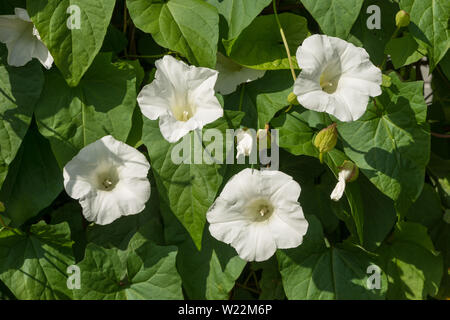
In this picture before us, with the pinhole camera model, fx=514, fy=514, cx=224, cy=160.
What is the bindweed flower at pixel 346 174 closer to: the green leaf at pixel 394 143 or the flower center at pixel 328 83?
the green leaf at pixel 394 143

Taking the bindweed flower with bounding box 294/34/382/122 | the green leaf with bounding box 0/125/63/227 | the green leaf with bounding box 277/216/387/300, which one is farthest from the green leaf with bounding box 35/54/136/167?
the green leaf with bounding box 277/216/387/300

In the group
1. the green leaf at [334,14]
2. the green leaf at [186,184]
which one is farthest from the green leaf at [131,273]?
the green leaf at [334,14]

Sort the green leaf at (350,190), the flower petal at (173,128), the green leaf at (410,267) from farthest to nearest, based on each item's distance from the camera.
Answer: the green leaf at (410,267)
the green leaf at (350,190)
the flower petal at (173,128)

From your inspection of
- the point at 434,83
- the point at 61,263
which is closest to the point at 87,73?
the point at 61,263

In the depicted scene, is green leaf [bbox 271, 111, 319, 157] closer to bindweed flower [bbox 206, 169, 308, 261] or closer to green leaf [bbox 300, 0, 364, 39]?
bindweed flower [bbox 206, 169, 308, 261]

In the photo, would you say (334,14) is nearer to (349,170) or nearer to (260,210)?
(349,170)

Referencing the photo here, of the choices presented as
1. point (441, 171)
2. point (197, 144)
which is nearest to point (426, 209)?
point (441, 171)

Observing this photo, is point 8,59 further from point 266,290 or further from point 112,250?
point 266,290
